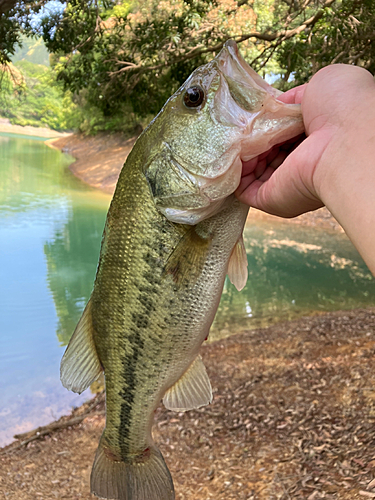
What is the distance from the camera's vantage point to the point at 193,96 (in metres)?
1.44

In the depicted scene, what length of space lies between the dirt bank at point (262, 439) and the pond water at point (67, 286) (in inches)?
43.9

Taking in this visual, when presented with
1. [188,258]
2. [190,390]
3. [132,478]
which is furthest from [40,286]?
[188,258]

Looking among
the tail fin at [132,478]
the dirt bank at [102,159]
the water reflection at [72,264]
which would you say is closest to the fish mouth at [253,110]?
the tail fin at [132,478]

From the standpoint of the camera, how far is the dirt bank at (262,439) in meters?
3.38

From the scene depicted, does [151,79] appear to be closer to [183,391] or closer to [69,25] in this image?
[69,25]

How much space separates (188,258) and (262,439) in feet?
10.0

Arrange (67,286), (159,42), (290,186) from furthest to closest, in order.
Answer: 1. (67,286)
2. (159,42)
3. (290,186)

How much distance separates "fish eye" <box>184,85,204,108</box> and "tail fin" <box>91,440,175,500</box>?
1.48 m

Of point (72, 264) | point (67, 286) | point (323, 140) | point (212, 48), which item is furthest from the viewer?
point (72, 264)

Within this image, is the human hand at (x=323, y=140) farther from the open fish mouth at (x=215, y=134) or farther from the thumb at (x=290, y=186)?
the open fish mouth at (x=215, y=134)

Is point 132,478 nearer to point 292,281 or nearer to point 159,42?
point 159,42

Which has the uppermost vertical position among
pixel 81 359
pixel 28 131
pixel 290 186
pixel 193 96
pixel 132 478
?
pixel 193 96

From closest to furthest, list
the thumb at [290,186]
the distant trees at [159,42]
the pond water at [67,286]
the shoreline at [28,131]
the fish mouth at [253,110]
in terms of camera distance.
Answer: the thumb at [290,186] → the fish mouth at [253,110] → the distant trees at [159,42] → the pond water at [67,286] → the shoreline at [28,131]

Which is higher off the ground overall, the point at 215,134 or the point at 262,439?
the point at 215,134
